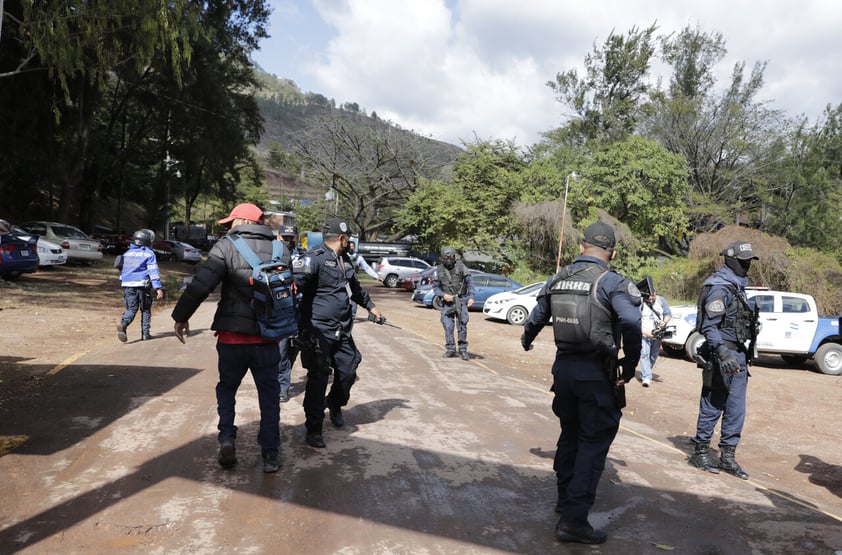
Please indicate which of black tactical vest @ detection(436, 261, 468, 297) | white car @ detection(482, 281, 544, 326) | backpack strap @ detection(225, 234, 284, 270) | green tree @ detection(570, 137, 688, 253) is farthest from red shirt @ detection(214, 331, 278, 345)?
green tree @ detection(570, 137, 688, 253)

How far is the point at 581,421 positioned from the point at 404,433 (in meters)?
2.25

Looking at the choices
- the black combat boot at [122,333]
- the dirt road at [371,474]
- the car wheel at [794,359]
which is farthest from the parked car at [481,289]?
the dirt road at [371,474]

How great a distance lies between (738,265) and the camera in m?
5.48

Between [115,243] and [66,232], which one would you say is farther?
[115,243]

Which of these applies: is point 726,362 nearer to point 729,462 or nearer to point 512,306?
point 729,462

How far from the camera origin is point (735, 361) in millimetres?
5262

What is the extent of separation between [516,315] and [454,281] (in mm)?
7842

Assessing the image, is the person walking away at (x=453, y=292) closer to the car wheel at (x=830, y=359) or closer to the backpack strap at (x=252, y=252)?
the backpack strap at (x=252, y=252)

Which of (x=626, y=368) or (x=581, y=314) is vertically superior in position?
(x=581, y=314)

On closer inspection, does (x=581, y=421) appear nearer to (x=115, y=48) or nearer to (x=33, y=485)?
(x=33, y=485)

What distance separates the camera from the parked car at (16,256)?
15.7 metres

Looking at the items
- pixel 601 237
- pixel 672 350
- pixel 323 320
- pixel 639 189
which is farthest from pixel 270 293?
pixel 639 189

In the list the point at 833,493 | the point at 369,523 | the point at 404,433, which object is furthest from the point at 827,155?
the point at 369,523

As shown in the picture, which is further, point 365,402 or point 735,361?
point 365,402
